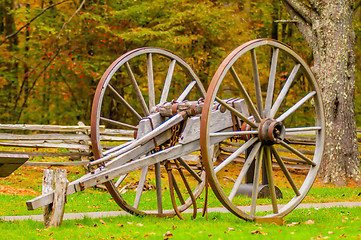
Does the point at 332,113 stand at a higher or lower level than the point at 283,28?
lower

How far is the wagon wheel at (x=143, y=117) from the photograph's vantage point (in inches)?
258

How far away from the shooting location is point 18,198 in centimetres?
961

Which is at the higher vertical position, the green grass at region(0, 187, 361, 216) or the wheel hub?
the wheel hub

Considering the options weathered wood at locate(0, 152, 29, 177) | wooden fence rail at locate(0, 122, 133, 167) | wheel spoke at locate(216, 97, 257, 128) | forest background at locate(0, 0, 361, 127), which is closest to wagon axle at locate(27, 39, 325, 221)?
wheel spoke at locate(216, 97, 257, 128)

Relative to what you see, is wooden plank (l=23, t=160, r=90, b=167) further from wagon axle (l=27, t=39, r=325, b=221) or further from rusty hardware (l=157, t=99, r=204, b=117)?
rusty hardware (l=157, t=99, r=204, b=117)

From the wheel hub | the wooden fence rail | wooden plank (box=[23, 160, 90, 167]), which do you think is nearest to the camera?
the wheel hub

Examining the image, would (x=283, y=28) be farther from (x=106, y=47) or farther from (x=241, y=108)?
(x=241, y=108)

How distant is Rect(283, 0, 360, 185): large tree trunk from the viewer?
12234mm

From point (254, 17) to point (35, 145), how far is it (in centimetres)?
1085

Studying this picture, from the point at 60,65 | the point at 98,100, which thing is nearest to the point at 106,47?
the point at 60,65

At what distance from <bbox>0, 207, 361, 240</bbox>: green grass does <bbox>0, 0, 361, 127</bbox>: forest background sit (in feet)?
33.7

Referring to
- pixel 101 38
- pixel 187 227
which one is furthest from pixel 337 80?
pixel 101 38

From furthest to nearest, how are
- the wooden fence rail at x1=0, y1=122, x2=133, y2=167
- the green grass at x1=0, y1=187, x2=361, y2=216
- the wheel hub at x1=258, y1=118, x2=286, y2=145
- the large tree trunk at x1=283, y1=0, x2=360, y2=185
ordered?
the wooden fence rail at x1=0, y1=122, x2=133, y2=167
the large tree trunk at x1=283, y1=0, x2=360, y2=185
the green grass at x1=0, y1=187, x2=361, y2=216
the wheel hub at x1=258, y1=118, x2=286, y2=145

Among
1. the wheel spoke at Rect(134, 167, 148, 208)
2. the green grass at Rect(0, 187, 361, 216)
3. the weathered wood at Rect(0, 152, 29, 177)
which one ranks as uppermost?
the weathered wood at Rect(0, 152, 29, 177)
